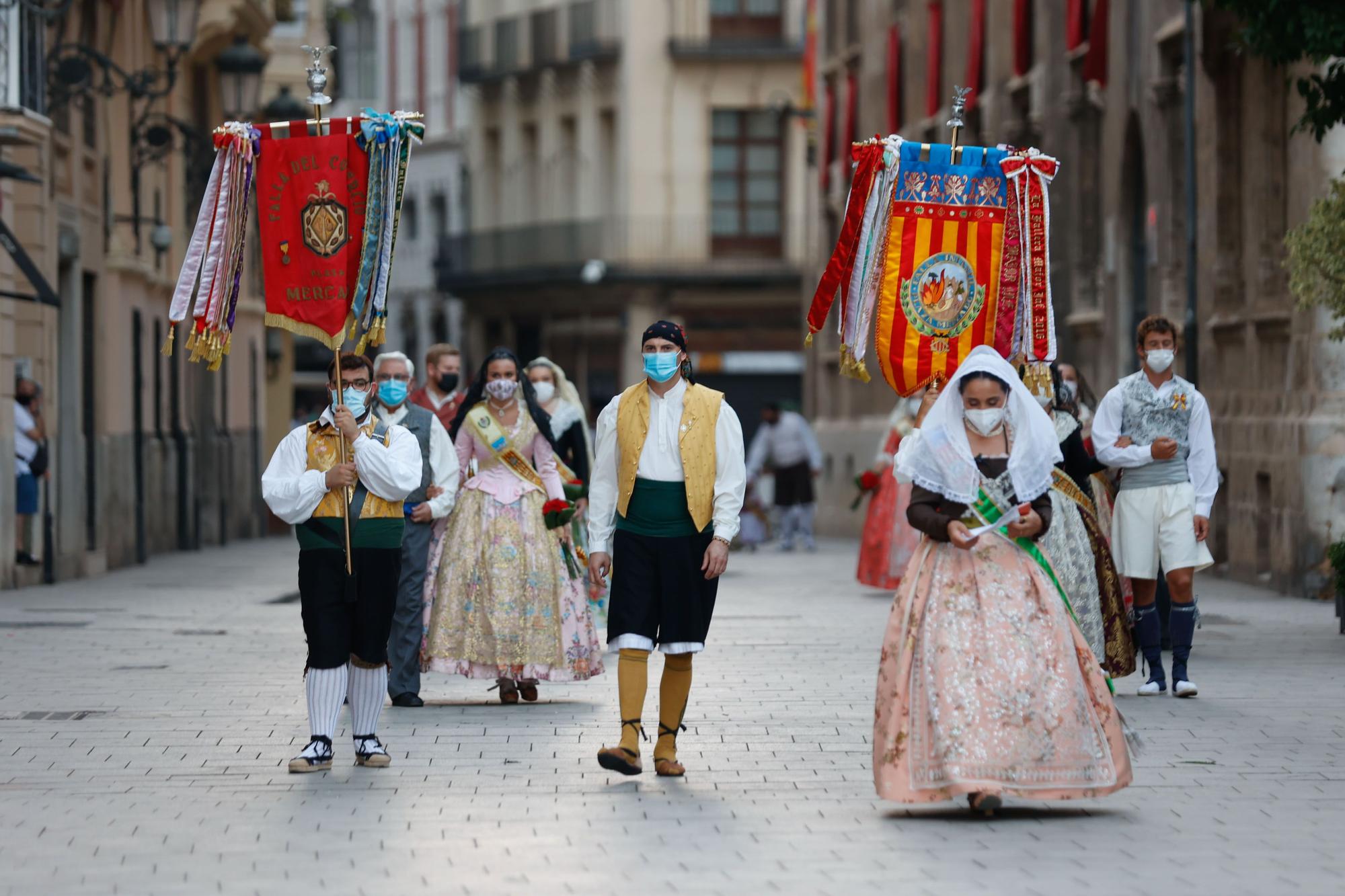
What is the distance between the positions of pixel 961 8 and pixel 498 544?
2384cm

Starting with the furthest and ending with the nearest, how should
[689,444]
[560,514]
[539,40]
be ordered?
[539,40] → [560,514] → [689,444]

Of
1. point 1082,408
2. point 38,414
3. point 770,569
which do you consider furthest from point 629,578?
point 770,569

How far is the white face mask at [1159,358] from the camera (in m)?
13.0

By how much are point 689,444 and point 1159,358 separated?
3669 mm

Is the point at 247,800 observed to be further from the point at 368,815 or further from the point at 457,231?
the point at 457,231

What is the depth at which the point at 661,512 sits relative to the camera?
403 inches

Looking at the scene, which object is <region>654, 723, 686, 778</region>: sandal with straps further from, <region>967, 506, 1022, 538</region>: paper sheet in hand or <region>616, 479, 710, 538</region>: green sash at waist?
<region>967, 506, 1022, 538</region>: paper sheet in hand

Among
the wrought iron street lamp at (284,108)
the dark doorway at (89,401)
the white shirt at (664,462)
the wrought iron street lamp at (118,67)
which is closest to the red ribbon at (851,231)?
the white shirt at (664,462)

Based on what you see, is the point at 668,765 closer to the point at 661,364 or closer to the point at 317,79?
the point at 661,364

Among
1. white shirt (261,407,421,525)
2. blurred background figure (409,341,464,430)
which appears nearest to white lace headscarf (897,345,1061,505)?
white shirt (261,407,421,525)

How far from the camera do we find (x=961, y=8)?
117 feet

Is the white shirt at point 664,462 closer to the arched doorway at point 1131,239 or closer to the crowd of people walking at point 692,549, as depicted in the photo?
the crowd of people walking at point 692,549

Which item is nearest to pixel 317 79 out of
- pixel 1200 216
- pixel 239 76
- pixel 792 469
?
pixel 1200 216

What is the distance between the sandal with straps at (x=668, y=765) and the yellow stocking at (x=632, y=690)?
3.6 inches
